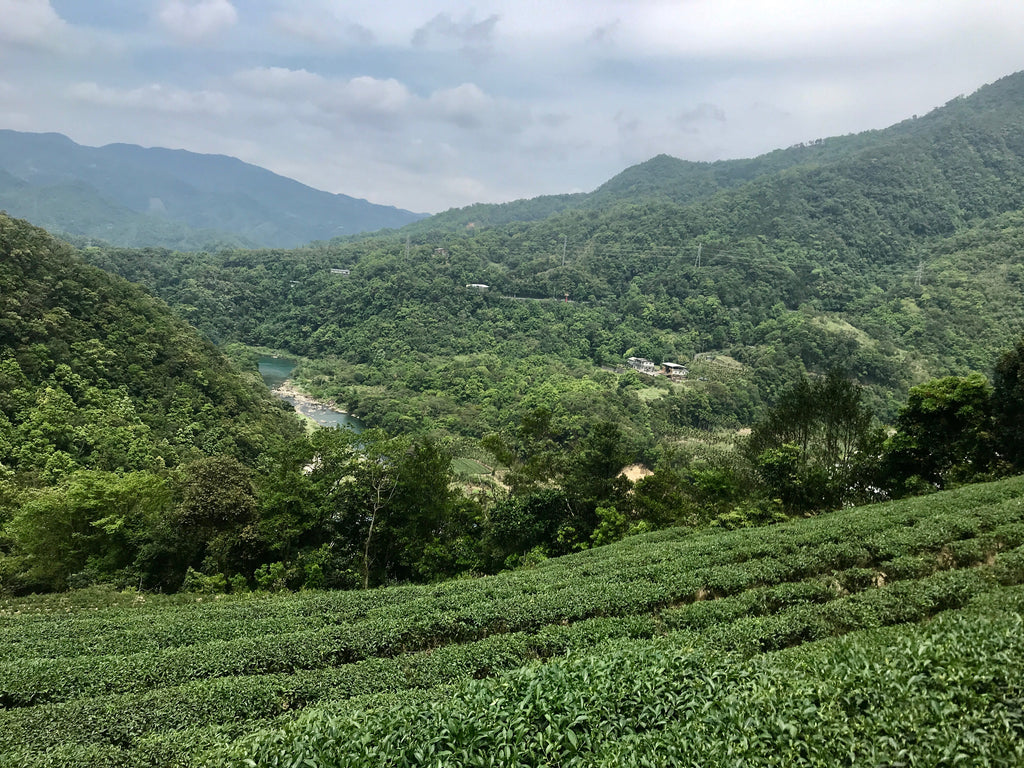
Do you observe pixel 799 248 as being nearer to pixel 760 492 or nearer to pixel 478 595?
pixel 760 492

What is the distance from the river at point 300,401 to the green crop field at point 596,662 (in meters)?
39.4

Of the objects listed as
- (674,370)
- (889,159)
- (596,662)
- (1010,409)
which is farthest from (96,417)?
(889,159)

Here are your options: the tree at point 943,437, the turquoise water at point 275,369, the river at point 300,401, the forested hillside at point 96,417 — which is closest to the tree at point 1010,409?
the tree at point 943,437

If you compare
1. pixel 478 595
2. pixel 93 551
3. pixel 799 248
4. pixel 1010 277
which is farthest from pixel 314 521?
pixel 799 248

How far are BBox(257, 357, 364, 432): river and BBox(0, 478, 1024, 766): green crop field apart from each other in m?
39.4

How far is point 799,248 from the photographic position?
100500 millimetres

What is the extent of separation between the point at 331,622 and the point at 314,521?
310 inches

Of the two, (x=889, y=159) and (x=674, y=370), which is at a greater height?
(x=889, y=159)

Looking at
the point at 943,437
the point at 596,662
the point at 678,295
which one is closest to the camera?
the point at 596,662

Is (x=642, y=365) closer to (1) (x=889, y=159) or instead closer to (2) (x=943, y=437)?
(2) (x=943, y=437)

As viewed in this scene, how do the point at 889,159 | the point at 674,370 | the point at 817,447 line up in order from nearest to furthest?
the point at 817,447
the point at 674,370
the point at 889,159

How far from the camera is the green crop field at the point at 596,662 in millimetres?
4426

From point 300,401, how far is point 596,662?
6381 cm

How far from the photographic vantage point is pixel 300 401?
2491 inches
